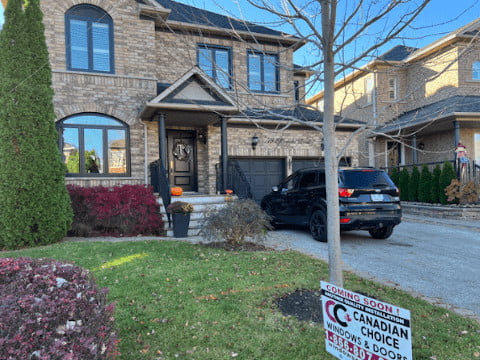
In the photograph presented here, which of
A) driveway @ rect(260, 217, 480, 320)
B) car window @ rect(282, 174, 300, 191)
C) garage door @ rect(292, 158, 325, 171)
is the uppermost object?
garage door @ rect(292, 158, 325, 171)

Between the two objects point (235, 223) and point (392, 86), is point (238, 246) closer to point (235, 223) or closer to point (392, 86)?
point (235, 223)

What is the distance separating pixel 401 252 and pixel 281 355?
4.87 meters

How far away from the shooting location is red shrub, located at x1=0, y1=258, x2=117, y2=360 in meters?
1.55

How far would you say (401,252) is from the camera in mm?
6508

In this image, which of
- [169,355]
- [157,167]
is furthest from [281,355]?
[157,167]

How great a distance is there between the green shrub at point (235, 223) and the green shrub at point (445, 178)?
886 centimetres

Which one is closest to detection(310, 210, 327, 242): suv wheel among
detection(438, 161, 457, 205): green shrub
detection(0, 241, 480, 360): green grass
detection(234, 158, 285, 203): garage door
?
→ detection(0, 241, 480, 360): green grass

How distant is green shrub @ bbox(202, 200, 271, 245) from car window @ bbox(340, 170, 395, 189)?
2108 millimetres

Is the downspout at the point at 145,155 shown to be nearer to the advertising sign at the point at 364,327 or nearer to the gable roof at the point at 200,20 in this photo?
the gable roof at the point at 200,20

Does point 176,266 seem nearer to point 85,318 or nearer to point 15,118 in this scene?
point 85,318

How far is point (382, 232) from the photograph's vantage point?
→ 314 inches

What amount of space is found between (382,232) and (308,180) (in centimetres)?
219

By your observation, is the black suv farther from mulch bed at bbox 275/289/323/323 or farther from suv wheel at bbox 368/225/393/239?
mulch bed at bbox 275/289/323/323

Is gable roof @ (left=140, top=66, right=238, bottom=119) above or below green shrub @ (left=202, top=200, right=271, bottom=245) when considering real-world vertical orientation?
above
